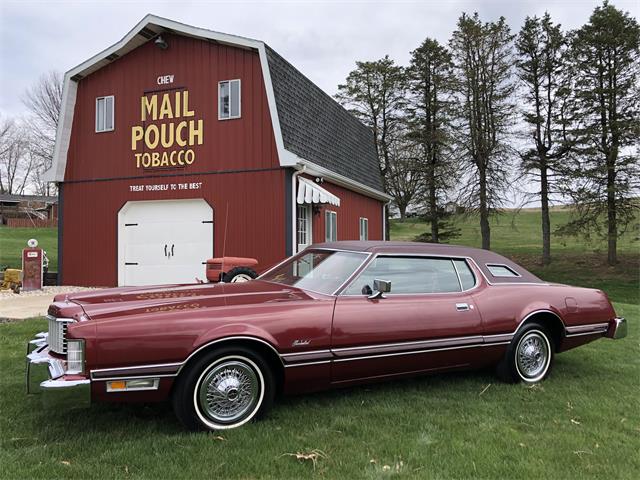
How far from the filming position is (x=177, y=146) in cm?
1270

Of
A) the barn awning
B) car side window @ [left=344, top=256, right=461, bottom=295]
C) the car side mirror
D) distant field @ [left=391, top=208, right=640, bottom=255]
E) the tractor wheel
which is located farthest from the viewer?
distant field @ [left=391, top=208, right=640, bottom=255]

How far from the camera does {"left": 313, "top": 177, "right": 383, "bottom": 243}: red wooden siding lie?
13.4m

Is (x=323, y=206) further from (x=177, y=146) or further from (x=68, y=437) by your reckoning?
(x=68, y=437)

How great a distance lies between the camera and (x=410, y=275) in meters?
4.52

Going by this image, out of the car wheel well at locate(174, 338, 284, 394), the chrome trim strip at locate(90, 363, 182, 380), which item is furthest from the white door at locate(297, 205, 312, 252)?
the chrome trim strip at locate(90, 363, 182, 380)

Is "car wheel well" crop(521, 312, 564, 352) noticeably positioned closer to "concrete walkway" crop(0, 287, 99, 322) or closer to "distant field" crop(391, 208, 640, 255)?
"concrete walkway" crop(0, 287, 99, 322)

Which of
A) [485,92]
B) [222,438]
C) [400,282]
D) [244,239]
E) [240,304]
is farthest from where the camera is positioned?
[485,92]

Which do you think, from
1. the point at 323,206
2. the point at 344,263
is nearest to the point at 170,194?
the point at 323,206

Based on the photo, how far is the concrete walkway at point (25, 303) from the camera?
331 inches

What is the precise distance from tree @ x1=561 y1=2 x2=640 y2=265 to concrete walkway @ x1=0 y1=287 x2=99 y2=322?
18.8 m

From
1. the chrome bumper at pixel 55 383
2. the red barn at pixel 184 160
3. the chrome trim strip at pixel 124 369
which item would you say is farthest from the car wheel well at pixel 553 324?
the red barn at pixel 184 160

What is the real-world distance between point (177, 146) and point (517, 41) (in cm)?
1783

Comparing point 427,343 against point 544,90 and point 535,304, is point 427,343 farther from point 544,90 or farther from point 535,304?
point 544,90

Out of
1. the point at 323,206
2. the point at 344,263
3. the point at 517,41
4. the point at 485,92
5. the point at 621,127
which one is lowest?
the point at 344,263
